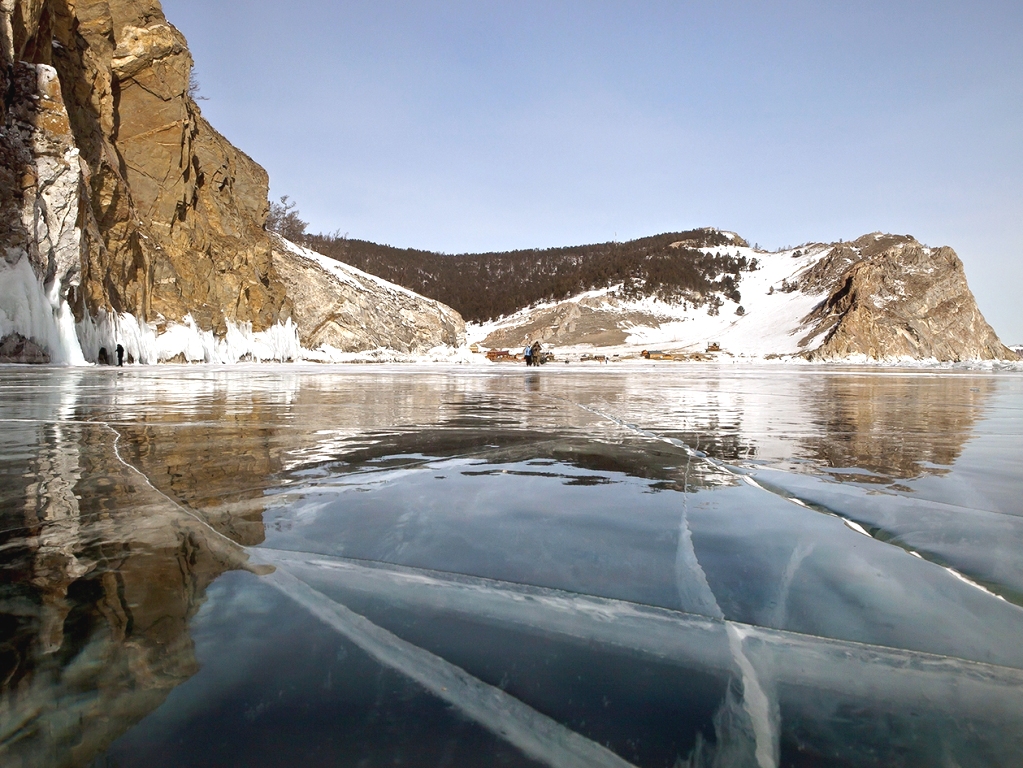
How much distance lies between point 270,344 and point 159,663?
34.9 m

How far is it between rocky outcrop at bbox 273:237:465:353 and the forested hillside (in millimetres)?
38181

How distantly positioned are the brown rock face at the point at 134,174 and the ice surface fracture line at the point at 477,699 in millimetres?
21476

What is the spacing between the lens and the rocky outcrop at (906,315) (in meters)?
63.6

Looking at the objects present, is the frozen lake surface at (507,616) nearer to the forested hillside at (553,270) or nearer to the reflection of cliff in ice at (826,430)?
the reflection of cliff in ice at (826,430)

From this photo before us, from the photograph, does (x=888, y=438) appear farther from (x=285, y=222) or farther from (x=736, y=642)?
(x=285, y=222)

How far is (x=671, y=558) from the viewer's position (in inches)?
73.5

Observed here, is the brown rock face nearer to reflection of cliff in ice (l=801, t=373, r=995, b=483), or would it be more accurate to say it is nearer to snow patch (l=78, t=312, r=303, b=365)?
snow patch (l=78, t=312, r=303, b=365)

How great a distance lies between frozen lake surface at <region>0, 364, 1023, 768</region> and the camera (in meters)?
0.98

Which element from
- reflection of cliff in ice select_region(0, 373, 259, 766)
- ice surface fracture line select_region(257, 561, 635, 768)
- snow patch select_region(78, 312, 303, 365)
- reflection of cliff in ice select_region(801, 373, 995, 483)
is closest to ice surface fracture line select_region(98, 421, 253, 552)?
reflection of cliff in ice select_region(0, 373, 259, 766)

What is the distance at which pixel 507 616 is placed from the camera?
4.70 feet

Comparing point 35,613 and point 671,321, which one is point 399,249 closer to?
point 671,321

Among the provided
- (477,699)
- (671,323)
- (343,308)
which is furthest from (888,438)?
(671,323)

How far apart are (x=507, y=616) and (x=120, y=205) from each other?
28.9m

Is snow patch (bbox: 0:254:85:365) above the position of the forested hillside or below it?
below
